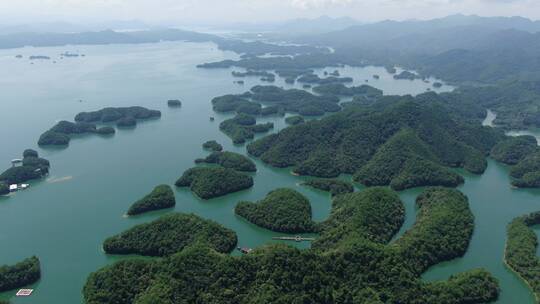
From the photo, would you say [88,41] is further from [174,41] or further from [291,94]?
[291,94]

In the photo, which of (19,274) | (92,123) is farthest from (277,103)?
(19,274)

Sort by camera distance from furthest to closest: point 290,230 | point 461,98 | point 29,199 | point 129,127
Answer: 1. point 461,98
2. point 129,127
3. point 29,199
4. point 290,230

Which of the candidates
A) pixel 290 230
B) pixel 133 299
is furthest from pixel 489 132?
pixel 133 299

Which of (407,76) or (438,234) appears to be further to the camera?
(407,76)

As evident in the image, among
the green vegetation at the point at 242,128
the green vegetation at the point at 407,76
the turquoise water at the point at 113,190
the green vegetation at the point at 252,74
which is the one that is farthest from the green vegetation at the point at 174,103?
the green vegetation at the point at 407,76

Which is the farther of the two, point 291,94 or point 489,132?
point 291,94

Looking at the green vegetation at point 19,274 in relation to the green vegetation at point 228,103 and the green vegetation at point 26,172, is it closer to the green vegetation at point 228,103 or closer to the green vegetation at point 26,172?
the green vegetation at point 26,172

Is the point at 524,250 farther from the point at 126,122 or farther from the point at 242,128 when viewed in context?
the point at 126,122
